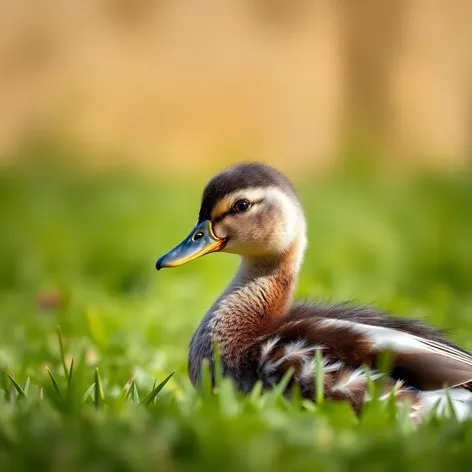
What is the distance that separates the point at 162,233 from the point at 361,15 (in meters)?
4.64

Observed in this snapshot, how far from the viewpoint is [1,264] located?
7.86 m

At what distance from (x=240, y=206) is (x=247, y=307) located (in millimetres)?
396

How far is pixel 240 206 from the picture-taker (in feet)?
12.5

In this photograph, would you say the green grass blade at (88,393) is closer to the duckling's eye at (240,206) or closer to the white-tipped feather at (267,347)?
the white-tipped feather at (267,347)

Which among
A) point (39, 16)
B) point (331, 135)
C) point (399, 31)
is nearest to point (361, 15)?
point (399, 31)

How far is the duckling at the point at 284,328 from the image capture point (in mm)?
3078

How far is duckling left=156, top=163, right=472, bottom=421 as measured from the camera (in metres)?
3.08

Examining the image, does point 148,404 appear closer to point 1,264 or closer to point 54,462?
point 54,462

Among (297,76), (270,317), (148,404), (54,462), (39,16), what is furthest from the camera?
(297,76)

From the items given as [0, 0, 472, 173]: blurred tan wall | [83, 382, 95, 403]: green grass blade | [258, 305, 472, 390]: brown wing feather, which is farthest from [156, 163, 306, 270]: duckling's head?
[0, 0, 472, 173]: blurred tan wall

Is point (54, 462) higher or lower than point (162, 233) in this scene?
higher

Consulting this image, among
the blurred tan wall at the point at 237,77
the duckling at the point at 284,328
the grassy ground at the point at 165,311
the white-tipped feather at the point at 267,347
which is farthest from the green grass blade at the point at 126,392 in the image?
the blurred tan wall at the point at 237,77

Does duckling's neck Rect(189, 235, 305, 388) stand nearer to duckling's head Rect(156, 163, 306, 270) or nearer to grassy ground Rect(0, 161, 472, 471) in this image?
duckling's head Rect(156, 163, 306, 270)

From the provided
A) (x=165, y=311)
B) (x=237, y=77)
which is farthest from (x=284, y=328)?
(x=237, y=77)
